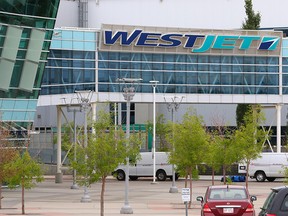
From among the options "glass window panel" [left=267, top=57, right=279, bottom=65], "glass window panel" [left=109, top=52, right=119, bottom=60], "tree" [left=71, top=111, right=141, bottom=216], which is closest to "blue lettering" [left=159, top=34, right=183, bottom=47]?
"glass window panel" [left=109, top=52, right=119, bottom=60]

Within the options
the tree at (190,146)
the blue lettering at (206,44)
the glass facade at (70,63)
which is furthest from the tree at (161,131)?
the tree at (190,146)

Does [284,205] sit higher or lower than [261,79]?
lower

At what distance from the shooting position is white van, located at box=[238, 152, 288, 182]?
79.1m

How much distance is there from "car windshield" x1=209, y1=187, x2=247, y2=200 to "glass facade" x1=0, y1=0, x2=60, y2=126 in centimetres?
3436

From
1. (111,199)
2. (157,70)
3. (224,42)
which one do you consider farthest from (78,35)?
(111,199)

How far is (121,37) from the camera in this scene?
82875 mm

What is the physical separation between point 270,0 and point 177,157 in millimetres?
64775

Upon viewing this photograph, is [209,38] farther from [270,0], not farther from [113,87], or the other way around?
[270,0]

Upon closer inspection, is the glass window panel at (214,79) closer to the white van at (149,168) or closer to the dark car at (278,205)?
the white van at (149,168)

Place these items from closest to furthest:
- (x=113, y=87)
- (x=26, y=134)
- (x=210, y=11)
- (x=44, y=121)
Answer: (x=26, y=134)
(x=113, y=87)
(x=210, y=11)
(x=44, y=121)

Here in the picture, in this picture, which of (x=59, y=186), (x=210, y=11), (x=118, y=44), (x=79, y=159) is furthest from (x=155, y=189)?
(x=210, y=11)

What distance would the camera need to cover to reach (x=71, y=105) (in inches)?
A: 3135

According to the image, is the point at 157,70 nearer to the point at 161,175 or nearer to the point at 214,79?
the point at 214,79

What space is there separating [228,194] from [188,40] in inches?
2006
